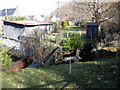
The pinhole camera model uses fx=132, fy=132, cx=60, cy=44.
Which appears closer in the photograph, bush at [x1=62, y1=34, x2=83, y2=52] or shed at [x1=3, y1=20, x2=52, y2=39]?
bush at [x1=62, y1=34, x2=83, y2=52]

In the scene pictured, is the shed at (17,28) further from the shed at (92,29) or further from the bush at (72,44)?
the bush at (72,44)

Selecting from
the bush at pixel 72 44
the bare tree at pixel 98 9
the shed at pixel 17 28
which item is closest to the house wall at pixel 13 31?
the shed at pixel 17 28

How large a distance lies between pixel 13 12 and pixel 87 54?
39565 millimetres

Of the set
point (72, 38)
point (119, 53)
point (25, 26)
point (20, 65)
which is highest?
point (25, 26)

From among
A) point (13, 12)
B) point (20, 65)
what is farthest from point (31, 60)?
point (13, 12)

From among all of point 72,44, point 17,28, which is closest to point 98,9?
point 72,44

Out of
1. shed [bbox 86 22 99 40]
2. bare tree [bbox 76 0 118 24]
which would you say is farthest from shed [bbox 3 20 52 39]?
bare tree [bbox 76 0 118 24]

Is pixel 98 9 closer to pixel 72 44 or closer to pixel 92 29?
pixel 92 29

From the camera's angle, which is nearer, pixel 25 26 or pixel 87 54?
pixel 87 54

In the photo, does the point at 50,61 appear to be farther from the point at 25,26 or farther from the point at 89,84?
the point at 25,26

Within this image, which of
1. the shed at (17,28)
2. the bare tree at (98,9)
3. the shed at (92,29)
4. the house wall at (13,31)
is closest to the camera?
the shed at (92,29)

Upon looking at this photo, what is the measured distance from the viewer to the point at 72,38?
1175 cm

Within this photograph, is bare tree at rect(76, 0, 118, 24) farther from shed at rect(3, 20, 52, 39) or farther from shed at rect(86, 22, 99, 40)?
shed at rect(3, 20, 52, 39)

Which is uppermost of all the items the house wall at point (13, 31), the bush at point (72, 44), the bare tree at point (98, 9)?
the bare tree at point (98, 9)
